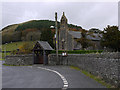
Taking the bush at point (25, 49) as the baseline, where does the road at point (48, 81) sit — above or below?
below

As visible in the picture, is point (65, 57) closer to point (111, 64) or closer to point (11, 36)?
point (111, 64)

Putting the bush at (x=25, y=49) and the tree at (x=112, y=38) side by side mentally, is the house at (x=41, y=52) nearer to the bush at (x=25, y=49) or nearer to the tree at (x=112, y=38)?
the bush at (x=25, y=49)

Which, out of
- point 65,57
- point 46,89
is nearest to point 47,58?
point 65,57

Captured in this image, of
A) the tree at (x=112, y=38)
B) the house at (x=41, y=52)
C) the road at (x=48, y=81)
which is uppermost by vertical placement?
the tree at (x=112, y=38)

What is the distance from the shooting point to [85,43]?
6706cm

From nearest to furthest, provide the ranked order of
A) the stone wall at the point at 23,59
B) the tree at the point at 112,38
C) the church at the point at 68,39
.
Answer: the stone wall at the point at 23,59, the tree at the point at 112,38, the church at the point at 68,39

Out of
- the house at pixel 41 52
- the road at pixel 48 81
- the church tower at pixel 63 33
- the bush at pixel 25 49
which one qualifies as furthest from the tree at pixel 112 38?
the road at pixel 48 81

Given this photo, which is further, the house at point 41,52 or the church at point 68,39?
the church at point 68,39

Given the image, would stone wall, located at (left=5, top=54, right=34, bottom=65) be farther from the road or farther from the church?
the church

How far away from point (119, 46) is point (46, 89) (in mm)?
51420

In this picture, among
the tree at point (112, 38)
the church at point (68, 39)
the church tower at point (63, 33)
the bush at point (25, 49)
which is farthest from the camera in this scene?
the church tower at point (63, 33)

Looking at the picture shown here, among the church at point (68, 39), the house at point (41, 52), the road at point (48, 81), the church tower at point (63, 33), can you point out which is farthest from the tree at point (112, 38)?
the road at point (48, 81)

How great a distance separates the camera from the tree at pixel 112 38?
192ft

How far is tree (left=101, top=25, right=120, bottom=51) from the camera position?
2298 inches
